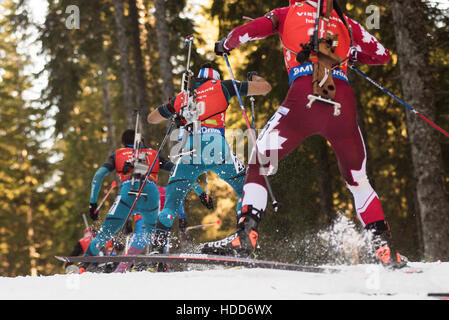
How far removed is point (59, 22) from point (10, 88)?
41.8ft

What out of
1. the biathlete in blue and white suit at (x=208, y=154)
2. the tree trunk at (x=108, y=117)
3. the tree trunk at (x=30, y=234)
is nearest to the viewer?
the biathlete in blue and white suit at (x=208, y=154)

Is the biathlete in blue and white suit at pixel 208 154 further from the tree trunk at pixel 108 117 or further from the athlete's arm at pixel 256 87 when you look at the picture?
the tree trunk at pixel 108 117

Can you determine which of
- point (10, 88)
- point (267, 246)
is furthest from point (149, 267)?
point (10, 88)

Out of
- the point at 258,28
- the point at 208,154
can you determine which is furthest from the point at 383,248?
the point at 208,154

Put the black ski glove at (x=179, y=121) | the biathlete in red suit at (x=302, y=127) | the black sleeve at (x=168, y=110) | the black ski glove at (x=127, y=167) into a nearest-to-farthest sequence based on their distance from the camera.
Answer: the biathlete in red suit at (x=302, y=127), the black ski glove at (x=179, y=121), the black sleeve at (x=168, y=110), the black ski glove at (x=127, y=167)

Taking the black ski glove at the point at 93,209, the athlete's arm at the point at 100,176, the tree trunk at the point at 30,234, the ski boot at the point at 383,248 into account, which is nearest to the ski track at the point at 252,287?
the ski boot at the point at 383,248

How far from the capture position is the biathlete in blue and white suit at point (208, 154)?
5844mm

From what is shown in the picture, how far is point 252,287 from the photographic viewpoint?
10.7ft

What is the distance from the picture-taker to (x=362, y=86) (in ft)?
48.6

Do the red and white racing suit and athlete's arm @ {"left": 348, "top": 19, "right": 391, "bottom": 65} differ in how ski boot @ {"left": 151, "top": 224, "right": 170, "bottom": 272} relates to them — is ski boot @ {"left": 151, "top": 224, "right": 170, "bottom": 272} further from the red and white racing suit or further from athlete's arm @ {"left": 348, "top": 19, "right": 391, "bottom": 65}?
athlete's arm @ {"left": 348, "top": 19, "right": 391, "bottom": 65}

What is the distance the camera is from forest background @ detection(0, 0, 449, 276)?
8328 mm

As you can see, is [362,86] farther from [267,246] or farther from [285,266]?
[285,266]

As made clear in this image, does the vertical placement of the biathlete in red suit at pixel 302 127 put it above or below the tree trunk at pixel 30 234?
above

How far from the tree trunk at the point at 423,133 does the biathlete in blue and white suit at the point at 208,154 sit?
346cm
